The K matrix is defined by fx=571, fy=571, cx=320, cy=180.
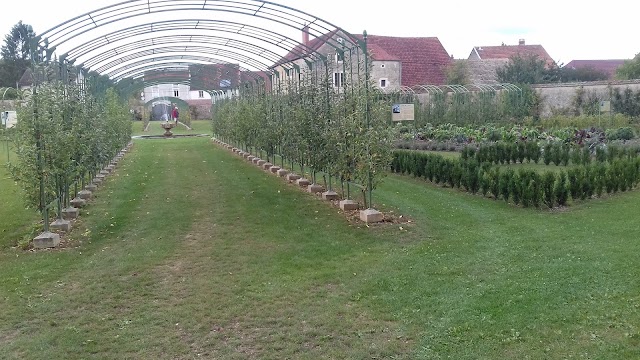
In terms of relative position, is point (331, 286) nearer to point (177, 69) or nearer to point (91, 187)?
point (91, 187)

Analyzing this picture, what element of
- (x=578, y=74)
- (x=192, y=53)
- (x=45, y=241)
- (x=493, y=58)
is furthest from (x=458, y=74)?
(x=45, y=241)

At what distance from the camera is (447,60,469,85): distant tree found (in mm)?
40125

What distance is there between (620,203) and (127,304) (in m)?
7.94

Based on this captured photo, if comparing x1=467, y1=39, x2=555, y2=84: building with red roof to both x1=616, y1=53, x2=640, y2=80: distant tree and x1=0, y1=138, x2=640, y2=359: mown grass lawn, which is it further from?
x1=0, y1=138, x2=640, y2=359: mown grass lawn

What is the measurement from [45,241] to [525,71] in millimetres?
35550

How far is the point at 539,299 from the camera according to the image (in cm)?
507

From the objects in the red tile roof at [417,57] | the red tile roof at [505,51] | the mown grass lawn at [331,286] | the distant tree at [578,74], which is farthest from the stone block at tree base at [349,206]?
the red tile roof at [505,51]

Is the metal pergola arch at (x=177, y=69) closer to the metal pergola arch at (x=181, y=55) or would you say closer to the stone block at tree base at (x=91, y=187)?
the metal pergola arch at (x=181, y=55)

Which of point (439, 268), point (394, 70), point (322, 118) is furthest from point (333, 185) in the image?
point (394, 70)

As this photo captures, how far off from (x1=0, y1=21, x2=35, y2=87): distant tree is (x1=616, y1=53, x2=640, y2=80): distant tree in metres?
49.3

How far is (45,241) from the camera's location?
301 inches

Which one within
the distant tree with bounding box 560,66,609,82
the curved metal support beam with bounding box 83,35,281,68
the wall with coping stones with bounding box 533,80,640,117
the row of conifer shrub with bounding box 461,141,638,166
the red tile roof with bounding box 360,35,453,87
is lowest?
the row of conifer shrub with bounding box 461,141,638,166

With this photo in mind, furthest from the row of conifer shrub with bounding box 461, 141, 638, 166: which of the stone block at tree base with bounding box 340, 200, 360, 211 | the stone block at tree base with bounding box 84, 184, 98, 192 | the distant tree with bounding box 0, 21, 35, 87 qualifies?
the distant tree with bounding box 0, 21, 35, 87

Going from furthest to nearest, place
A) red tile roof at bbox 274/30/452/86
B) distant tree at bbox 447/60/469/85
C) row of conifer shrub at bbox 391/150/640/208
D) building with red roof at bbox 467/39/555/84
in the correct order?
building with red roof at bbox 467/39/555/84 < red tile roof at bbox 274/30/452/86 < distant tree at bbox 447/60/469/85 < row of conifer shrub at bbox 391/150/640/208
